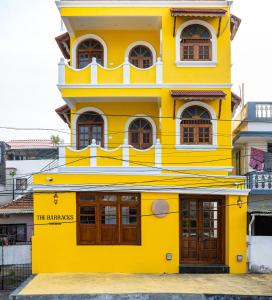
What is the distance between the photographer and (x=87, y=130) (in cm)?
1725

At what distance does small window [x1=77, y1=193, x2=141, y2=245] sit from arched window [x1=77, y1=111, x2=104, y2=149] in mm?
2458

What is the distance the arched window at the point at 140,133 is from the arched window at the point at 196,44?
2.85m

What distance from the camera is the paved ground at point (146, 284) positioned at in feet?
41.8

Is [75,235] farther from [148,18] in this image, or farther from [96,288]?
[148,18]

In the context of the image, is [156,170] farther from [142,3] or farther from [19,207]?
[19,207]

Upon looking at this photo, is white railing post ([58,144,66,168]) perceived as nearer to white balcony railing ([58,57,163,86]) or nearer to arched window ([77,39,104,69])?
white balcony railing ([58,57,163,86])

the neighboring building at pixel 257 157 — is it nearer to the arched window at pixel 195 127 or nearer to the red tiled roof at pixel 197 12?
the arched window at pixel 195 127

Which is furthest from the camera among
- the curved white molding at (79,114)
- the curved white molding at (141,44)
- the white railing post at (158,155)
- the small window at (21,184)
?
the small window at (21,184)

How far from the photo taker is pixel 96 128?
56.7 ft

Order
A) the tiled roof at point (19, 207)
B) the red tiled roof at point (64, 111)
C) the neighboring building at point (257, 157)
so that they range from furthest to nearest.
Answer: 1. the tiled roof at point (19, 207)
2. the red tiled roof at point (64, 111)
3. the neighboring building at point (257, 157)

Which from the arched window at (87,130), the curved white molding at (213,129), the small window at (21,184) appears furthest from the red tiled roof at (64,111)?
the small window at (21,184)

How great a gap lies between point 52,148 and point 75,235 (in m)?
23.1

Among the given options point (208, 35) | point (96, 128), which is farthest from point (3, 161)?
point (208, 35)

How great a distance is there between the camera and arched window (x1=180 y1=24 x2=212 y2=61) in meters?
16.3
